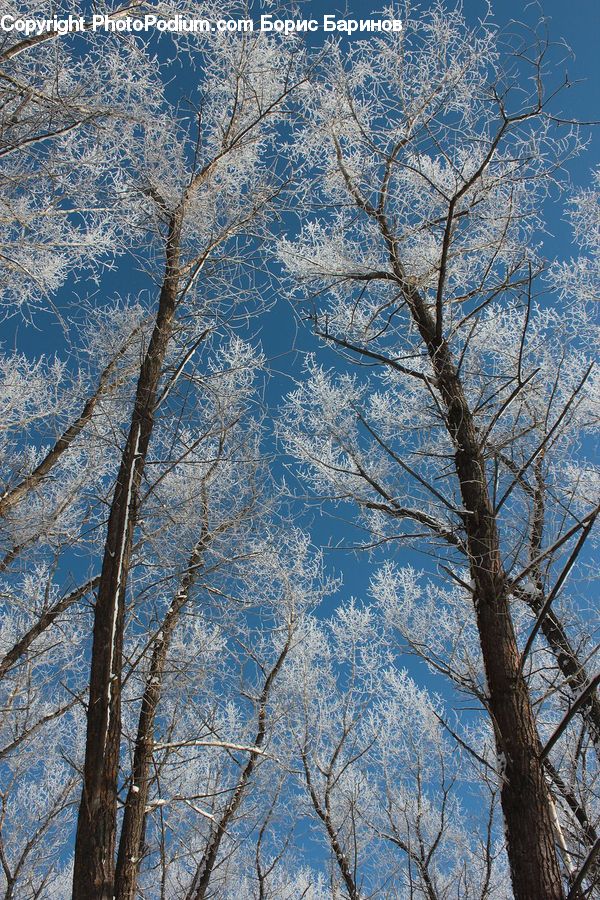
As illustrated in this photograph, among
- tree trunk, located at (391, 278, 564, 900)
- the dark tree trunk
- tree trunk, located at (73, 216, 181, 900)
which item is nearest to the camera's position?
tree trunk, located at (391, 278, 564, 900)

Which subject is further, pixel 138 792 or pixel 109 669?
pixel 138 792

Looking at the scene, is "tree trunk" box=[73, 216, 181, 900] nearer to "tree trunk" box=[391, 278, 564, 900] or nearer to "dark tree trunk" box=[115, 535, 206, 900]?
"dark tree trunk" box=[115, 535, 206, 900]

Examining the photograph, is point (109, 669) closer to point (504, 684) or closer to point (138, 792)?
point (504, 684)

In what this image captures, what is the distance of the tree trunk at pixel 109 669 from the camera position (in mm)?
2398

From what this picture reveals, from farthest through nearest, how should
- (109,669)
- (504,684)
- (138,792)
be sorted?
(138,792)
(109,669)
(504,684)

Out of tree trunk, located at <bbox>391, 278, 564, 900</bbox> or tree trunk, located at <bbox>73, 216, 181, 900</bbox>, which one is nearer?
tree trunk, located at <bbox>391, 278, 564, 900</bbox>

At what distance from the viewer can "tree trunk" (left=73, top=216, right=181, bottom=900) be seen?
2.40m

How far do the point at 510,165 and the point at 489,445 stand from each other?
1925 millimetres

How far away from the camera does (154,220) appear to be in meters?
4.32

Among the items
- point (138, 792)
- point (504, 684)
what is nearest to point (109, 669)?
point (504, 684)

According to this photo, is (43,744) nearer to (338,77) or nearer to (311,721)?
(311,721)

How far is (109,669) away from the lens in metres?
2.73

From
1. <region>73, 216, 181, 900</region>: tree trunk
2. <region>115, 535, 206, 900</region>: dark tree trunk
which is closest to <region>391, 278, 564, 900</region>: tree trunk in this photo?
<region>73, 216, 181, 900</region>: tree trunk

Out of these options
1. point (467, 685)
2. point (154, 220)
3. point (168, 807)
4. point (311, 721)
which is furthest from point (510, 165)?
point (311, 721)
